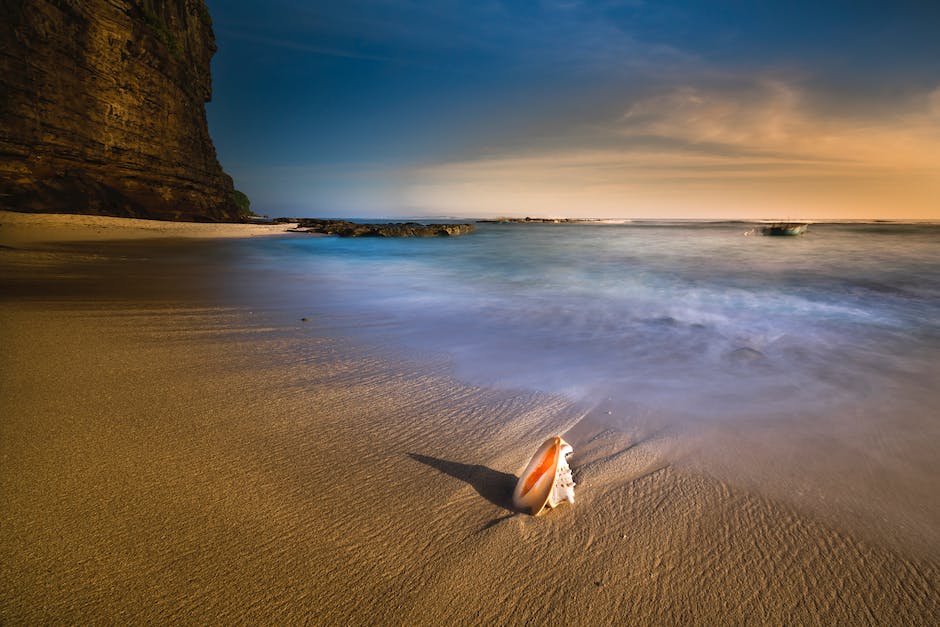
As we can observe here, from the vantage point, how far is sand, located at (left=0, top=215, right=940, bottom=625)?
1110mm

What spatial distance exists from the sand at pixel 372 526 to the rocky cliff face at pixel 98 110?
21.0 meters

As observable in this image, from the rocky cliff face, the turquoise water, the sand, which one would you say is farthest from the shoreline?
the sand

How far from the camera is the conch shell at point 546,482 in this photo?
1.46 meters

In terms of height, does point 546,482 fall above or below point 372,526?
above

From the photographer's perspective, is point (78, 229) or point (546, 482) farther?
point (78, 229)

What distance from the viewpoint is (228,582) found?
1130mm

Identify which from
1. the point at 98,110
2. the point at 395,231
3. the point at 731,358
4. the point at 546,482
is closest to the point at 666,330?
the point at 731,358

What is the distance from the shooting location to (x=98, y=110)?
57.5ft

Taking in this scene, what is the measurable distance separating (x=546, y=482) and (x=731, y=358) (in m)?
3.10

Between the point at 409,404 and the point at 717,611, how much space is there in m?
1.71

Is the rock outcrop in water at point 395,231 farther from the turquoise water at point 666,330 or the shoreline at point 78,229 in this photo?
the turquoise water at point 666,330

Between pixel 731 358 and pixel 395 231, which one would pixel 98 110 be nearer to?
pixel 395 231

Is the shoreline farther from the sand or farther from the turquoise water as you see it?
the sand

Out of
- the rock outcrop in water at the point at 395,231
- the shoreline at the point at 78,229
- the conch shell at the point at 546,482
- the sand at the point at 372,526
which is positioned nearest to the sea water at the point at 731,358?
the sand at the point at 372,526
